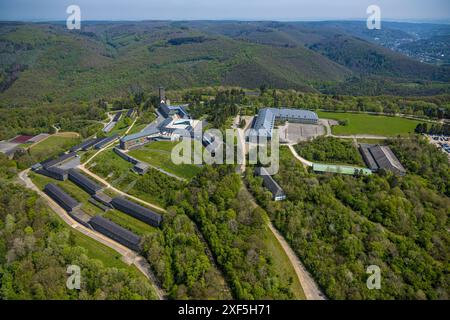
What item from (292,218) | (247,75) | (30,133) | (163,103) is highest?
(247,75)

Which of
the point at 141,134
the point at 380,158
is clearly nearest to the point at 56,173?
the point at 141,134

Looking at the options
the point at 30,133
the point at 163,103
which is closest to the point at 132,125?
the point at 163,103

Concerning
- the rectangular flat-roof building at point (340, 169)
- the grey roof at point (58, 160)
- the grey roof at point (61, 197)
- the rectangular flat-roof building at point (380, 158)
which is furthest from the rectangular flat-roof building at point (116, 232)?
the rectangular flat-roof building at point (380, 158)

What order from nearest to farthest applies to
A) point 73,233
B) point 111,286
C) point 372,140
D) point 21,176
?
1. point 111,286
2. point 73,233
3. point 21,176
4. point 372,140

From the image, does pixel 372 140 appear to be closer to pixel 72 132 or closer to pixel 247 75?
pixel 72 132

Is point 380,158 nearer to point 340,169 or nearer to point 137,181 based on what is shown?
point 340,169

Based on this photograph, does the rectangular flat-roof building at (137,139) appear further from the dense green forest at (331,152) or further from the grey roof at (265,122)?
the dense green forest at (331,152)

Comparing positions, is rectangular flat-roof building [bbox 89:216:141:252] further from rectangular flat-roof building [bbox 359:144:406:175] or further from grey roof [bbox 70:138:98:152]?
rectangular flat-roof building [bbox 359:144:406:175]
